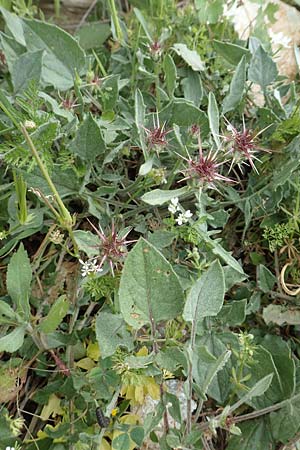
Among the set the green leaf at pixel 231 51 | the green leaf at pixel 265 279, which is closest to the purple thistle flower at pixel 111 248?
the green leaf at pixel 265 279

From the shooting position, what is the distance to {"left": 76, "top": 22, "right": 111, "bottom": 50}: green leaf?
69.6 inches

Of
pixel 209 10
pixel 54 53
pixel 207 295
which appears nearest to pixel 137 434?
pixel 207 295

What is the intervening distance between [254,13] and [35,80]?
847 millimetres

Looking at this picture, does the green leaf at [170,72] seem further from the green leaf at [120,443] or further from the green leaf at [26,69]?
the green leaf at [120,443]

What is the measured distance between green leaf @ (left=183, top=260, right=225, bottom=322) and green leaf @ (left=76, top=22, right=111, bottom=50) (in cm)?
91

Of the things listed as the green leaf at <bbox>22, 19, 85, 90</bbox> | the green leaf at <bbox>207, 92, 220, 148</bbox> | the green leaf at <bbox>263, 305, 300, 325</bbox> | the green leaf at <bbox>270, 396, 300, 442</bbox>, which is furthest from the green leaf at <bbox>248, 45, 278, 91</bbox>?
the green leaf at <bbox>270, 396, 300, 442</bbox>

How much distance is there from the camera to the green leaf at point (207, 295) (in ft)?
3.67

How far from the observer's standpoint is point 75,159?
1369 mm

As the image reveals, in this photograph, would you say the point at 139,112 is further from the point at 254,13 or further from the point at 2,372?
the point at 254,13

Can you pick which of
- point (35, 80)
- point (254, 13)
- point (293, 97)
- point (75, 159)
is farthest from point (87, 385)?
point (254, 13)

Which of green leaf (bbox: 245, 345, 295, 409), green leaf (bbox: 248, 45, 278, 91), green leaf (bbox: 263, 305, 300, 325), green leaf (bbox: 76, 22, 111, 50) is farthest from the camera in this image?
green leaf (bbox: 76, 22, 111, 50)

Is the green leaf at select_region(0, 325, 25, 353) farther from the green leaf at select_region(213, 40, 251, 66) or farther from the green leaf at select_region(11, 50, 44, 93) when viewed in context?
the green leaf at select_region(213, 40, 251, 66)

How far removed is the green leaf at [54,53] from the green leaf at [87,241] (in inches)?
18.2

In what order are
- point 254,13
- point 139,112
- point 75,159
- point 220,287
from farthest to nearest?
point 254,13 < point 75,159 < point 139,112 < point 220,287
